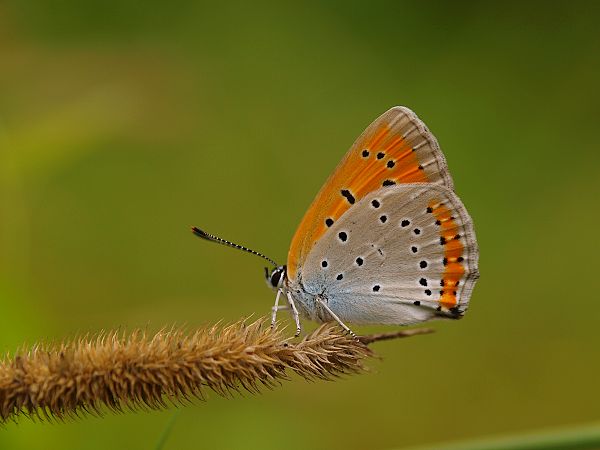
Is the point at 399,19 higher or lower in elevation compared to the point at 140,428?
higher

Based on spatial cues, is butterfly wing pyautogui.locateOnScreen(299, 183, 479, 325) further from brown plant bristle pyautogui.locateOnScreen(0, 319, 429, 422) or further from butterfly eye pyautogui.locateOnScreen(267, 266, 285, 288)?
brown plant bristle pyautogui.locateOnScreen(0, 319, 429, 422)

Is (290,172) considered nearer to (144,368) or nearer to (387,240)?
(387,240)

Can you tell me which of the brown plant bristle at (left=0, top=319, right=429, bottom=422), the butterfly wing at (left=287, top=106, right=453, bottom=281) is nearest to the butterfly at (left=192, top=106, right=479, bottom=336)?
the butterfly wing at (left=287, top=106, right=453, bottom=281)

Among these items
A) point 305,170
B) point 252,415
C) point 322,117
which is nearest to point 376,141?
point 252,415

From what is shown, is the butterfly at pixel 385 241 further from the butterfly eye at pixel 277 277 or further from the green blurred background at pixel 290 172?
the green blurred background at pixel 290 172

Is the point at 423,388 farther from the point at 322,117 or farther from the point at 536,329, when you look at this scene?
the point at 322,117
